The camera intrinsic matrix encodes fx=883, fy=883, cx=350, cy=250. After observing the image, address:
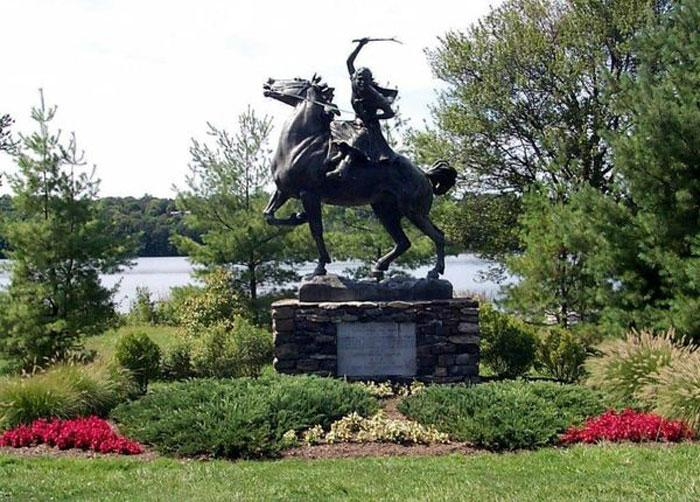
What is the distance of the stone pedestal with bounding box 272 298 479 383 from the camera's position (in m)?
12.2

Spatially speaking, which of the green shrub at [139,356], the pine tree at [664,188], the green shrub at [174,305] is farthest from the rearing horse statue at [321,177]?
the green shrub at [174,305]

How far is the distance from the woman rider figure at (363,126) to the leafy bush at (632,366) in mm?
4168

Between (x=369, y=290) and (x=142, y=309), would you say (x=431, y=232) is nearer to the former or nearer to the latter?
(x=369, y=290)

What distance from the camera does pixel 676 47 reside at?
44.2 feet

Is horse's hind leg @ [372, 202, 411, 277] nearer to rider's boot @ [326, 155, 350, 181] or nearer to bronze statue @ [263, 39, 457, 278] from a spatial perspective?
bronze statue @ [263, 39, 457, 278]

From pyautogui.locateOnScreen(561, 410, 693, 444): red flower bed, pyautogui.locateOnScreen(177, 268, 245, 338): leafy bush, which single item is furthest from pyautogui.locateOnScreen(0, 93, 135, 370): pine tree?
pyautogui.locateOnScreen(561, 410, 693, 444): red flower bed

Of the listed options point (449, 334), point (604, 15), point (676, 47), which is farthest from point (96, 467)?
point (604, 15)

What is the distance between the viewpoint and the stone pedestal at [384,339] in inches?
482

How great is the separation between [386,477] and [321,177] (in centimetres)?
609

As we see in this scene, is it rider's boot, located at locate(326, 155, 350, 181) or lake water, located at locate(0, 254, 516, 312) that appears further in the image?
lake water, located at locate(0, 254, 516, 312)

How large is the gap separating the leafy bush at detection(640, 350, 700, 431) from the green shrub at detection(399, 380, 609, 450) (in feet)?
2.76

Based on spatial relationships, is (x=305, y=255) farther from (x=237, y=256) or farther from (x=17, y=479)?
(x=17, y=479)

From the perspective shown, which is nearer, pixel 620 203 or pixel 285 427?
pixel 285 427

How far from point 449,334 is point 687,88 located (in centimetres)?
506
